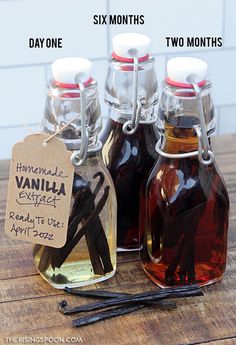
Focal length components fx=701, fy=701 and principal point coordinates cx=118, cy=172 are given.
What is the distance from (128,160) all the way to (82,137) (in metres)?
0.10

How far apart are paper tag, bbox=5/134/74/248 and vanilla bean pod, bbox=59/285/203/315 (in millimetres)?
62

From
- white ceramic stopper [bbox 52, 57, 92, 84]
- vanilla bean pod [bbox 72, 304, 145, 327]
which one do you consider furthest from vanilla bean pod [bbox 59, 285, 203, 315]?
white ceramic stopper [bbox 52, 57, 92, 84]

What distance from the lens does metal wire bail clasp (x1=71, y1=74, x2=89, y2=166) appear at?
0.63 meters

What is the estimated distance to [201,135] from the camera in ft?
2.08

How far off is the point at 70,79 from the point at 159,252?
0.19m

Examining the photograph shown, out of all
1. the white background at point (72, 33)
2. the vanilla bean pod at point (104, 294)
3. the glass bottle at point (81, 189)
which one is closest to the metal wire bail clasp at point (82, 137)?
the glass bottle at point (81, 189)

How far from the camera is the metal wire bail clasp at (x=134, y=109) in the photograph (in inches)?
26.6

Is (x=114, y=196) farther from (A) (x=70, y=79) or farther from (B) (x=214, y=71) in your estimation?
(B) (x=214, y=71)

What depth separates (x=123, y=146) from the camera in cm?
72

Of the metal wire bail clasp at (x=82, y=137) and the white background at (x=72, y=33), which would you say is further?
the white background at (x=72, y=33)

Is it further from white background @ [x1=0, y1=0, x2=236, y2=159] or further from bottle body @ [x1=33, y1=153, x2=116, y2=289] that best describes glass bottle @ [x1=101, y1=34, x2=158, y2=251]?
white background @ [x1=0, y1=0, x2=236, y2=159]

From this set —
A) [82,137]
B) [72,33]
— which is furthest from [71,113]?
[72,33]

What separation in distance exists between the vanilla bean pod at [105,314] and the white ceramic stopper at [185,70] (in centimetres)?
22

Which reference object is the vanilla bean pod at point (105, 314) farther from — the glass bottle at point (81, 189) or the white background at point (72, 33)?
the white background at point (72, 33)
